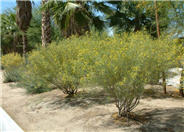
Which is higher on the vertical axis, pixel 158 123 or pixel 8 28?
pixel 8 28

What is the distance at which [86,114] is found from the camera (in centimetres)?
593

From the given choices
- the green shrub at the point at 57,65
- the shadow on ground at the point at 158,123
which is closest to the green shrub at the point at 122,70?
the shadow on ground at the point at 158,123

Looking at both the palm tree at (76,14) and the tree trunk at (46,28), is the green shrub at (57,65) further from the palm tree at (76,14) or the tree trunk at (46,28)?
the palm tree at (76,14)

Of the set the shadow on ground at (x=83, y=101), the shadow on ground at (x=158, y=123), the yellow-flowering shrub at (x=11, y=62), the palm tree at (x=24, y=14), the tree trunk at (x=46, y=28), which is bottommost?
the shadow on ground at (x=158, y=123)

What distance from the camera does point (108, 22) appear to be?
15.3 meters

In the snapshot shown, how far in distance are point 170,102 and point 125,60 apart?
3.25 meters

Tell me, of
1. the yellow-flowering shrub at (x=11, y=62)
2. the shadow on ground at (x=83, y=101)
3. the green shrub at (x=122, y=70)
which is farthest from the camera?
the yellow-flowering shrub at (x=11, y=62)

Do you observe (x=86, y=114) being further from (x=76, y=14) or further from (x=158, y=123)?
(x=76, y=14)

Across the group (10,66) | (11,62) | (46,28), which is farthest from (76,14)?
(10,66)

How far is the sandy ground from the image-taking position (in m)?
4.88

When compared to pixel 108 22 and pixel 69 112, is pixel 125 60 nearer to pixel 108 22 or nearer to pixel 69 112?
pixel 69 112

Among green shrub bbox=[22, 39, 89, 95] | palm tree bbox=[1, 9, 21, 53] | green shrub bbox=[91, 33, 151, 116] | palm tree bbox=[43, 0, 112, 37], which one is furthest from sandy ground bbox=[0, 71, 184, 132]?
palm tree bbox=[1, 9, 21, 53]

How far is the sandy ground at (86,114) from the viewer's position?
4.88m

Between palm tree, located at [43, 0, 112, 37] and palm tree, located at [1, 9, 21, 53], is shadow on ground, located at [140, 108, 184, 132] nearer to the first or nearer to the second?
palm tree, located at [43, 0, 112, 37]
